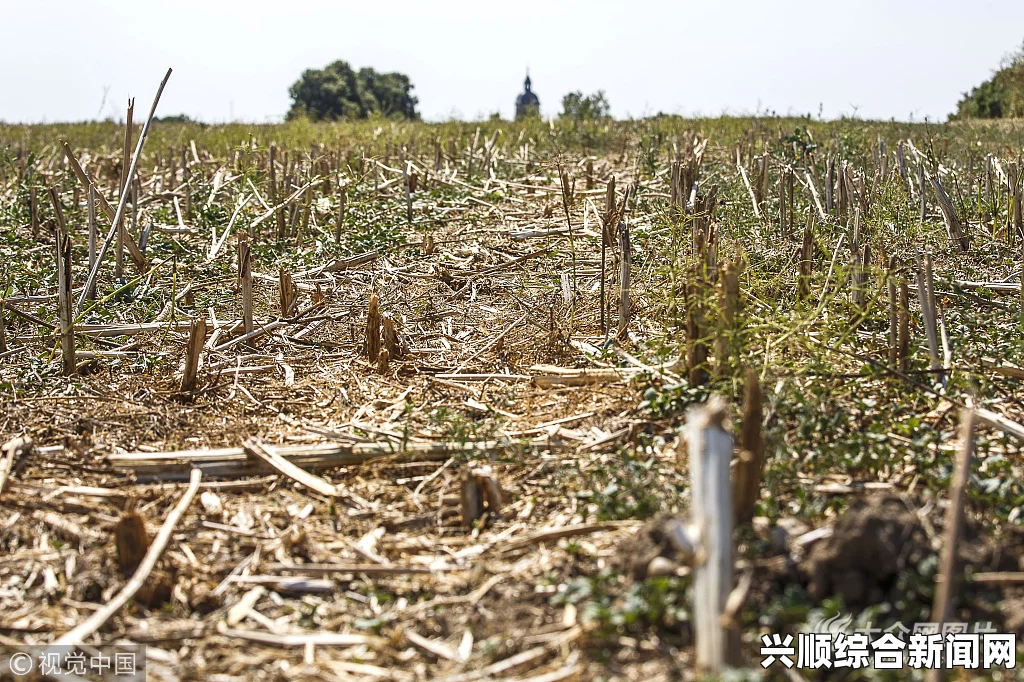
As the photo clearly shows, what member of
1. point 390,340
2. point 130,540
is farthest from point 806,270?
point 130,540

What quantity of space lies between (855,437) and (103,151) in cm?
1158

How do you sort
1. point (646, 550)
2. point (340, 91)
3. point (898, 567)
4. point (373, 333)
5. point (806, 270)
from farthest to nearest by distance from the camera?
point (340, 91), point (373, 333), point (806, 270), point (646, 550), point (898, 567)

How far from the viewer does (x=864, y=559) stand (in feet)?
8.02

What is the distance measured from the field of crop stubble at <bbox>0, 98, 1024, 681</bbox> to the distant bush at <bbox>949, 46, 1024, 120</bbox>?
1381cm

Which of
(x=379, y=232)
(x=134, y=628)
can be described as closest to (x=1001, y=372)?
(x=134, y=628)

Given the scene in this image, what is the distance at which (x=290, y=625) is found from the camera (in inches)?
106

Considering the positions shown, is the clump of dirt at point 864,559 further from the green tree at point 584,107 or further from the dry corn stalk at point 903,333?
the green tree at point 584,107

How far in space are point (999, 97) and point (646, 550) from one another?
22.0 m

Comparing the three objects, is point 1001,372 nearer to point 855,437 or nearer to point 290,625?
point 855,437

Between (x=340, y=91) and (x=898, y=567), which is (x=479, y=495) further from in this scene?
(x=340, y=91)

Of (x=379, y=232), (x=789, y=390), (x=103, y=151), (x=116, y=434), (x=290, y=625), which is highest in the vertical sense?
(x=103, y=151)

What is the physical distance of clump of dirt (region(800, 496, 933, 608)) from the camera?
7.98ft

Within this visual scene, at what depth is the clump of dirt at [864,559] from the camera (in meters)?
2.43

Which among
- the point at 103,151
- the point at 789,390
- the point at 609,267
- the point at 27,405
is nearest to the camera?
the point at 789,390
